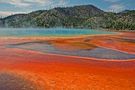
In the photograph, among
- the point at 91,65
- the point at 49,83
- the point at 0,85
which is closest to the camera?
the point at 0,85

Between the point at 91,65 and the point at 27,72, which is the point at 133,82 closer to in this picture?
the point at 91,65

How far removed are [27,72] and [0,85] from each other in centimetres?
343

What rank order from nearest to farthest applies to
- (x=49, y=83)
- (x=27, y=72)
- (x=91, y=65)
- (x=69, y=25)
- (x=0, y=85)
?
(x=0, y=85) < (x=49, y=83) < (x=27, y=72) < (x=91, y=65) < (x=69, y=25)

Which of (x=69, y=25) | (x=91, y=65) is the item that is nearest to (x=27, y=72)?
(x=91, y=65)

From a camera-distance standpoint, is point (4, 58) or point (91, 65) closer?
point (91, 65)

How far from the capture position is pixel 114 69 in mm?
16203

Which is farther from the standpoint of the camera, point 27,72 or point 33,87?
point 27,72

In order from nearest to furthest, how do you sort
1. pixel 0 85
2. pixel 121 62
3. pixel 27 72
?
pixel 0 85, pixel 27 72, pixel 121 62

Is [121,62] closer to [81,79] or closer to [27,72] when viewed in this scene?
[81,79]

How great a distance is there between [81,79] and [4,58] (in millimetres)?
8168

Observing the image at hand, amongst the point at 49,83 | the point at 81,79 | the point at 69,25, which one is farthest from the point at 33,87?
the point at 69,25

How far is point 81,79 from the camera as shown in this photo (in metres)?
13.3

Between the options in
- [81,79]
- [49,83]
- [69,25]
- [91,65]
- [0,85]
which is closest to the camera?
[0,85]

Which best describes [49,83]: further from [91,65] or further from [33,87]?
[91,65]
